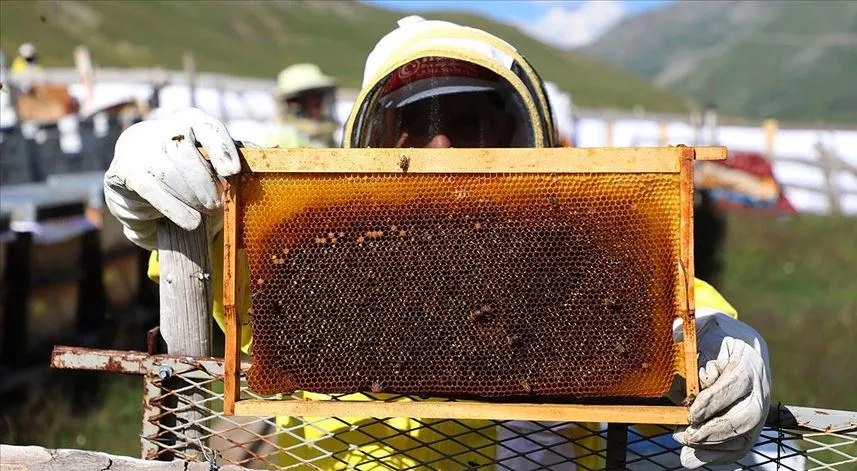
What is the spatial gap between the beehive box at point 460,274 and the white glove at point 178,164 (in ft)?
0.19

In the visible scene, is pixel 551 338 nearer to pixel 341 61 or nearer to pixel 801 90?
pixel 341 61

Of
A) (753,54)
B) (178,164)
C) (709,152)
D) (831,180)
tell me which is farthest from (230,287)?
(753,54)

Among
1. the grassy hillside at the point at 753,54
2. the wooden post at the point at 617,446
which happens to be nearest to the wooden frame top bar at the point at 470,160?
the wooden post at the point at 617,446

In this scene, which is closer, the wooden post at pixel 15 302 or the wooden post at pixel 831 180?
the wooden post at pixel 15 302

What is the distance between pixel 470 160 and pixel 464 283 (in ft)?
0.87

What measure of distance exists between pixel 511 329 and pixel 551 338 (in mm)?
87

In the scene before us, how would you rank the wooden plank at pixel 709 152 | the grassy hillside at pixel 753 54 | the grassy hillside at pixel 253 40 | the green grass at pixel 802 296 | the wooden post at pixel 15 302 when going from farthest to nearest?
1. the grassy hillside at pixel 753 54
2. the grassy hillside at pixel 253 40
3. the green grass at pixel 802 296
4. the wooden post at pixel 15 302
5. the wooden plank at pixel 709 152

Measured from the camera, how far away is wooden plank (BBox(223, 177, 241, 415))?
1.78 metres

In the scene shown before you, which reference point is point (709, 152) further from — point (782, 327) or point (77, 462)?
point (782, 327)

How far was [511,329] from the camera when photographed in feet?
5.90

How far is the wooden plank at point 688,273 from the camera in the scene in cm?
170

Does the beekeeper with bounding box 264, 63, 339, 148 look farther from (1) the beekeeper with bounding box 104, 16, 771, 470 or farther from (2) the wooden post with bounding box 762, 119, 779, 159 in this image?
(2) the wooden post with bounding box 762, 119, 779, 159

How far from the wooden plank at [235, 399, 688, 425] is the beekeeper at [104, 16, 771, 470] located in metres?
0.10

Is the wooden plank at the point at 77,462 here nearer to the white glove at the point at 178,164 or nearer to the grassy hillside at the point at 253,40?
the white glove at the point at 178,164
